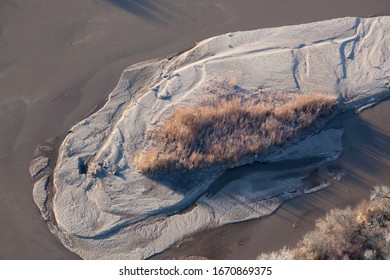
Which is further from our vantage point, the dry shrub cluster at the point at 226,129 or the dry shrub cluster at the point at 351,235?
the dry shrub cluster at the point at 226,129

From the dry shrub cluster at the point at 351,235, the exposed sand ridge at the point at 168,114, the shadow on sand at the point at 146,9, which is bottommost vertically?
the dry shrub cluster at the point at 351,235

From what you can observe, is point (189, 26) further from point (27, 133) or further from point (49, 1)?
point (27, 133)

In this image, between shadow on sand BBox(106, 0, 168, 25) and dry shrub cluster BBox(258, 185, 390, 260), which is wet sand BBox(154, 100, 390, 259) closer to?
Answer: dry shrub cluster BBox(258, 185, 390, 260)

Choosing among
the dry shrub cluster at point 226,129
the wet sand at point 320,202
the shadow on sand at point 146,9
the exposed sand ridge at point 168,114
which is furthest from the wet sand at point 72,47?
the dry shrub cluster at point 226,129

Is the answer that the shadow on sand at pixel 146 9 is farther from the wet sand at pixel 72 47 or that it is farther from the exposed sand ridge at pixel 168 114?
the exposed sand ridge at pixel 168 114

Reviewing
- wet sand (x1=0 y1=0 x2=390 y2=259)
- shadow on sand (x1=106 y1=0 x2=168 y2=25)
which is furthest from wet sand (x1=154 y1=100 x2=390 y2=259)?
shadow on sand (x1=106 y1=0 x2=168 y2=25)

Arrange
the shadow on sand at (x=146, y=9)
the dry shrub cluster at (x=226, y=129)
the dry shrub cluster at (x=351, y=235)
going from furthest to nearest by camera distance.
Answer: the shadow on sand at (x=146, y=9) → the dry shrub cluster at (x=226, y=129) → the dry shrub cluster at (x=351, y=235)
